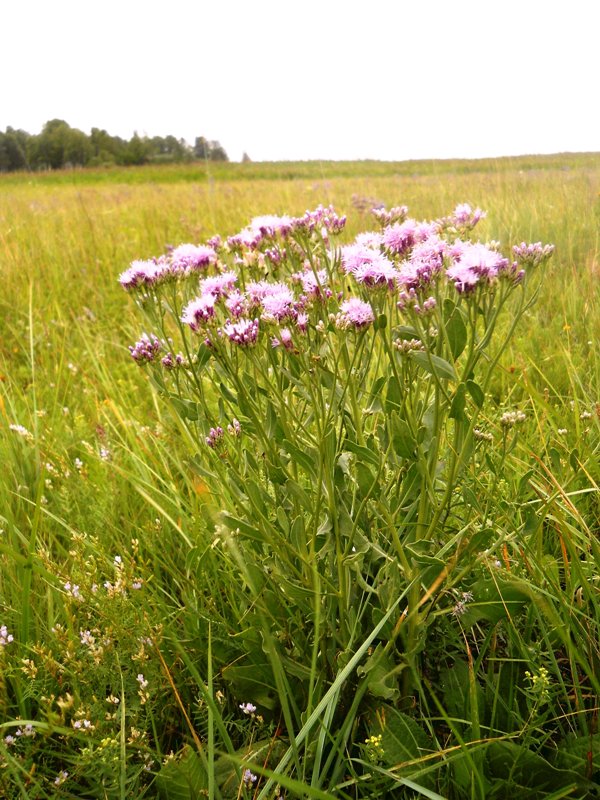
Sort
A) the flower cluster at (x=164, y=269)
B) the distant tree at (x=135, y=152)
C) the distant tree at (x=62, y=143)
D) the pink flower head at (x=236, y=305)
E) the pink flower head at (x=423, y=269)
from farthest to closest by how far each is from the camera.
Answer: the distant tree at (x=135, y=152) < the distant tree at (x=62, y=143) < the flower cluster at (x=164, y=269) < the pink flower head at (x=236, y=305) < the pink flower head at (x=423, y=269)

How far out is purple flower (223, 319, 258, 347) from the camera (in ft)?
4.00

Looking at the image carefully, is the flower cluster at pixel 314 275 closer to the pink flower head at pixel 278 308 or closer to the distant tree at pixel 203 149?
the pink flower head at pixel 278 308

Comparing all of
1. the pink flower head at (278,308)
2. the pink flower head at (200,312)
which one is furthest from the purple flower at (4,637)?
the pink flower head at (278,308)

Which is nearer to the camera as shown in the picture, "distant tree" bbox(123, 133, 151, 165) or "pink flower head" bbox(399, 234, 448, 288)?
"pink flower head" bbox(399, 234, 448, 288)

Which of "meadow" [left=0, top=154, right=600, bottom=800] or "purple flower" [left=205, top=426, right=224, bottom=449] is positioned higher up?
"purple flower" [left=205, top=426, right=224, bottom=449]

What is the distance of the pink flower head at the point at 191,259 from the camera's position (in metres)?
1.49

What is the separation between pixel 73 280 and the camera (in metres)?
4.46

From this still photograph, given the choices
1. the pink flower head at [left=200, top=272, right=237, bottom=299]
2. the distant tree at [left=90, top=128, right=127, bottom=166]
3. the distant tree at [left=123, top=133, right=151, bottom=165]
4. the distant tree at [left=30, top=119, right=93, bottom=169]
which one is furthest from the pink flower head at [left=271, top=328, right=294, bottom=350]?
the distant tree at [left=123, top=133, right=151, bottom=165]

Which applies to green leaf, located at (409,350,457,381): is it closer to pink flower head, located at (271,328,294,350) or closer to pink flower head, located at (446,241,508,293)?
pink flower head, located at (446,241,508,293)

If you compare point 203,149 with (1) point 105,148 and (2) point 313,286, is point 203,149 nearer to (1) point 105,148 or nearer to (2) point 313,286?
(2) point 313,286

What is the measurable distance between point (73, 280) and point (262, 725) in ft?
12.6

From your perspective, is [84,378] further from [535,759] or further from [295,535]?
[535,759]

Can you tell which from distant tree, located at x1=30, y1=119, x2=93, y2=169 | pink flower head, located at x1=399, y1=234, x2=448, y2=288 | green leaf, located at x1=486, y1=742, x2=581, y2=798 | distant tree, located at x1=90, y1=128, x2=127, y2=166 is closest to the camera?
green leaf, located at x1=486, y1=742, x2=581, y2=798

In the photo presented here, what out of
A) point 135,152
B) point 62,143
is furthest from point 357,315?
point 135,152
